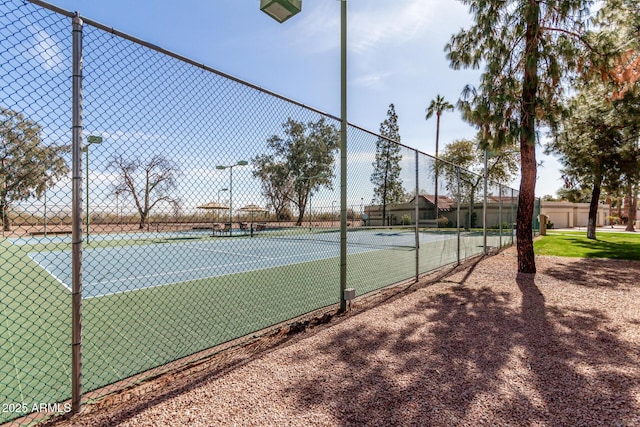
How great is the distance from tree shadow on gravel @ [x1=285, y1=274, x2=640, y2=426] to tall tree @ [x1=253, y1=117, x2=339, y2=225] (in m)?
1.93

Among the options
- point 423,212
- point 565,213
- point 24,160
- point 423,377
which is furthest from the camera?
point 565,213

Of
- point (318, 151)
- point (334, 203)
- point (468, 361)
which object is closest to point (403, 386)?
point (468, 361)

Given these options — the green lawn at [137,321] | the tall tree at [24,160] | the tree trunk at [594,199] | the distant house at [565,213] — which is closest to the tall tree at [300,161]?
the green lawn at [137,321]

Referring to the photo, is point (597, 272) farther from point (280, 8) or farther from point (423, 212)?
point (280, 8)

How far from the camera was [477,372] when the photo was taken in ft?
9.21

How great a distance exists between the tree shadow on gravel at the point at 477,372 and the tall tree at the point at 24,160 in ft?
8.21

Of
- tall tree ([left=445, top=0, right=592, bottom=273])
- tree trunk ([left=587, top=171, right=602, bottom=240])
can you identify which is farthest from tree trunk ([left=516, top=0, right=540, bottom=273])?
tree trunk ([left=587, top=171, right=602, bottom=240])

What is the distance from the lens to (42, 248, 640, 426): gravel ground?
2205mm

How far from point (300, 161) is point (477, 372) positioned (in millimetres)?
3160

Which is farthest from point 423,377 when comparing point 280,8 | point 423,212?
point 423,212

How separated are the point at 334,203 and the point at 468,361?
2.66m

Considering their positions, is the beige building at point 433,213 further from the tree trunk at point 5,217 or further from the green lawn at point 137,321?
the tree trunk at point 5,217

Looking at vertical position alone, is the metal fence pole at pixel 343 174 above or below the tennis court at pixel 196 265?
above

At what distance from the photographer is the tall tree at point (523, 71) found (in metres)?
6.73
